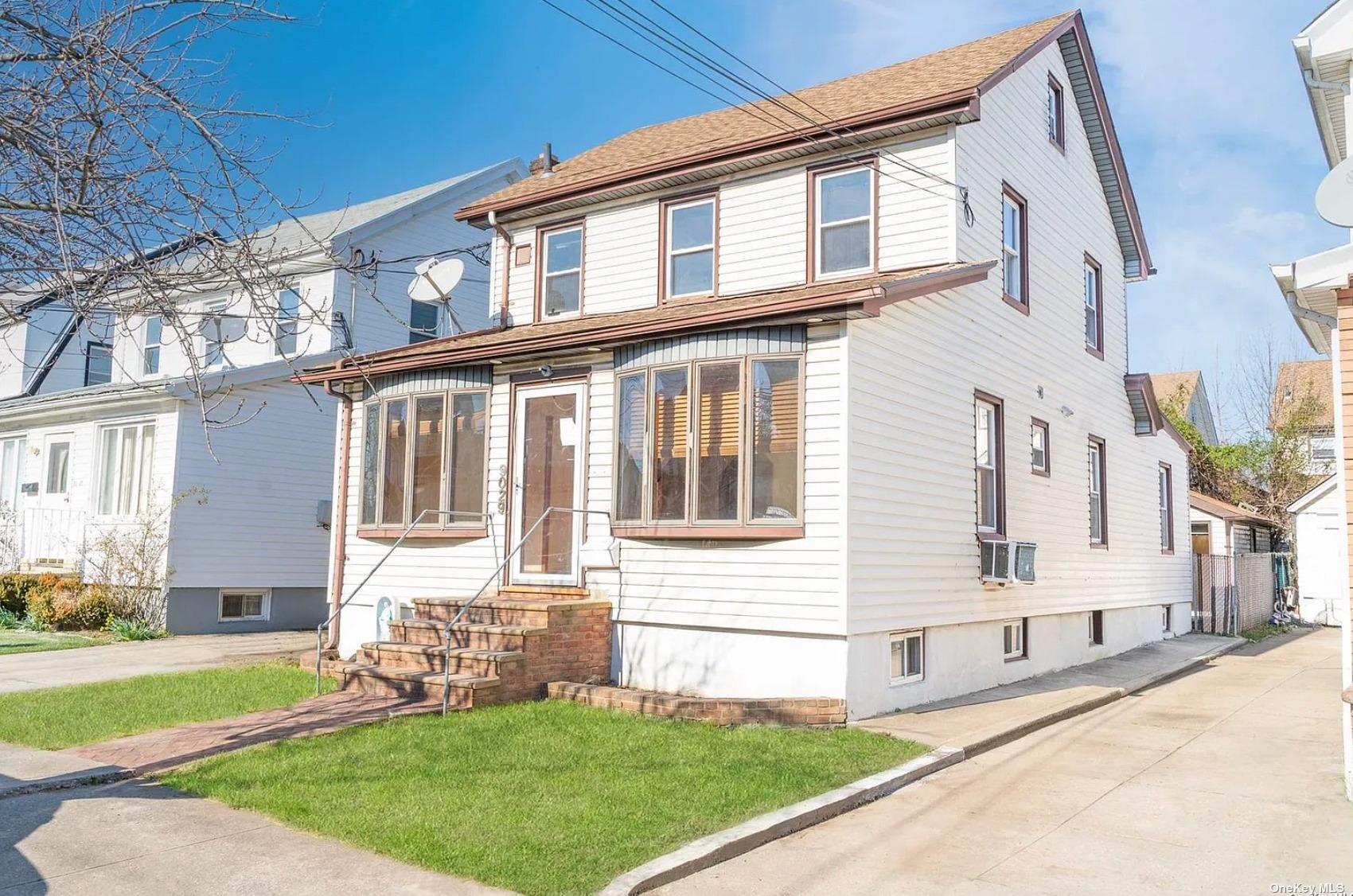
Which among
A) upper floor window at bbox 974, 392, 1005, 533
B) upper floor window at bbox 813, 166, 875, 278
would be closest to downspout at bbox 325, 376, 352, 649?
upper floor window at bbox 813, 166, 875, 278

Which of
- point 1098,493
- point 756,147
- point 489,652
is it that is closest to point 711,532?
point 489,652

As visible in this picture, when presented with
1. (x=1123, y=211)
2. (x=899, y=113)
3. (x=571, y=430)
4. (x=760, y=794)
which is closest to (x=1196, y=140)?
(x=1123, y=211)

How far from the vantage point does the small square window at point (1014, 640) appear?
44.1ft

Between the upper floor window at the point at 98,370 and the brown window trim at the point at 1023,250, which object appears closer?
the brown window trim at the point at 1023,250

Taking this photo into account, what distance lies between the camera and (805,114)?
13.7 m

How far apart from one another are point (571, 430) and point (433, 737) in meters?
4.60

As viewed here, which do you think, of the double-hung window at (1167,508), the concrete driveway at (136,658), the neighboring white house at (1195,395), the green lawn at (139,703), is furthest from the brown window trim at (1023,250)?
the neighboring white house at (1195,395)

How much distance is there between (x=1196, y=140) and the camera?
2206cm

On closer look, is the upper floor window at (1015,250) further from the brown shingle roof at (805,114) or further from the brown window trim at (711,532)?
the brown window trim at (711,532)

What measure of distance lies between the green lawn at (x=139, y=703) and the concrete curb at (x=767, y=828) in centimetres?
529

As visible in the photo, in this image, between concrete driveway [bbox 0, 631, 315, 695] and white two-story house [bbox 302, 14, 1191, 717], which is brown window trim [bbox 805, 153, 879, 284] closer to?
white two-story house [bbox 302, 14, 1191, 717]

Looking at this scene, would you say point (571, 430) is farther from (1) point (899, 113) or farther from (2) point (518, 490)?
(1) point (899, 113)

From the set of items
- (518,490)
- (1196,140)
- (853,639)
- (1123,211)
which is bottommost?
(853,639)

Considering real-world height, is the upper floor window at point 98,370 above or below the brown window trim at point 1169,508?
above
